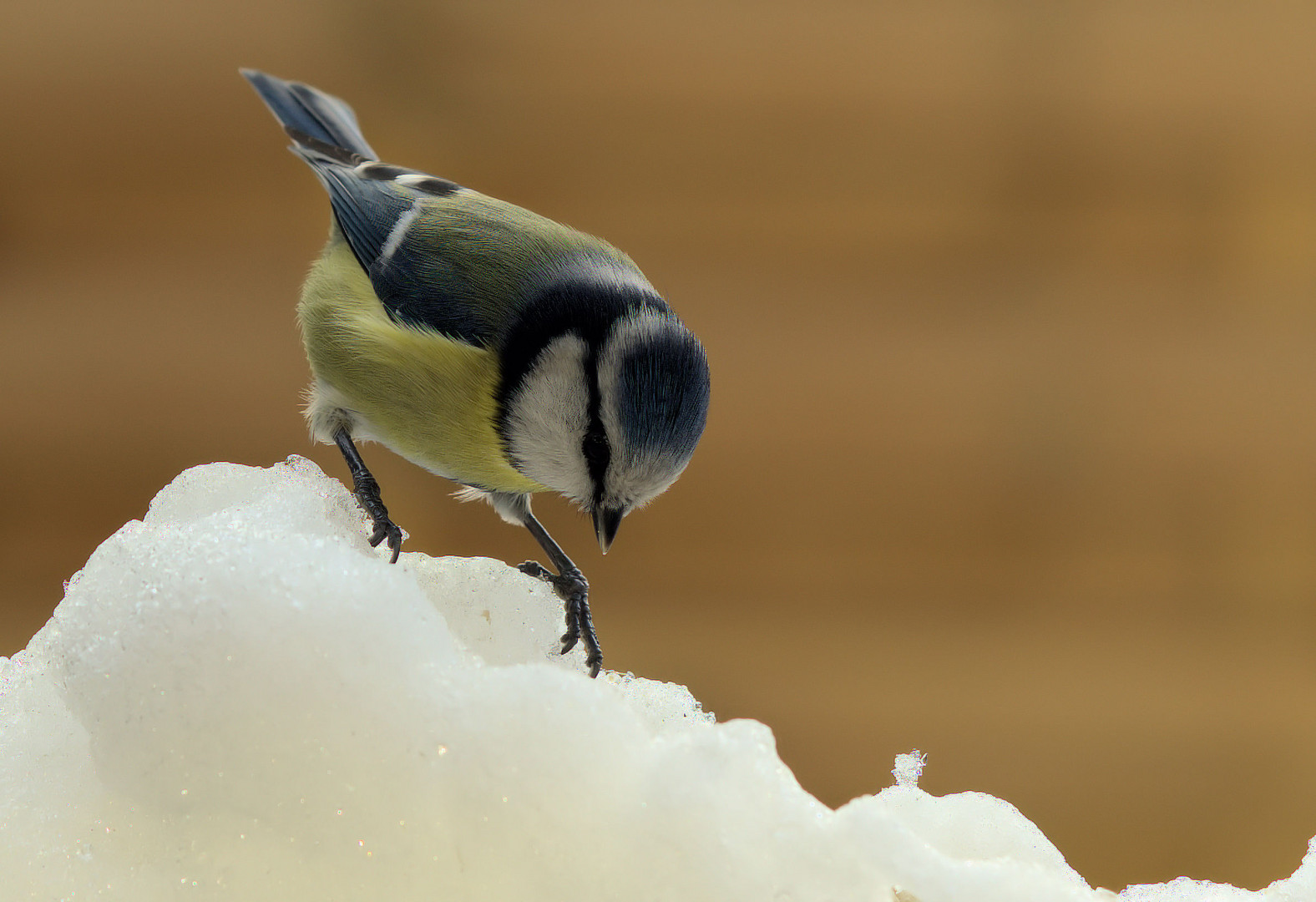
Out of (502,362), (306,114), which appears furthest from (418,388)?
(306,114)

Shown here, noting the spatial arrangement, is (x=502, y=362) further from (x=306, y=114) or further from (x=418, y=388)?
(x=306, y=114)

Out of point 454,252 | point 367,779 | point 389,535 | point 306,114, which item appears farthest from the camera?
point 306,114

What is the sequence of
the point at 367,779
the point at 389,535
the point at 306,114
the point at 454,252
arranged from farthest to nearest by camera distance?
the point at 306,114
the point at 454,252
the point at 389,535
the point at 367,779

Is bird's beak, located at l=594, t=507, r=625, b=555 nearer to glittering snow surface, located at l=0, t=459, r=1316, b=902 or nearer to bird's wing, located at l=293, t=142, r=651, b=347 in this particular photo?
bird's wing, located at l=293, t=142, r=651, b=347

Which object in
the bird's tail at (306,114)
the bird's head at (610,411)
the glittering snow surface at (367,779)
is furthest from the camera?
the bird's tail at (306,114)

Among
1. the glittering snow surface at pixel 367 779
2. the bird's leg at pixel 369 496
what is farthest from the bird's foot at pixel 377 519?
the glittering snow surface at pixel 367 779

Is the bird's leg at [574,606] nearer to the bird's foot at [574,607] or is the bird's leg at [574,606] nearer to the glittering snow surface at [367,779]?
the bird's foot at [574,607]
